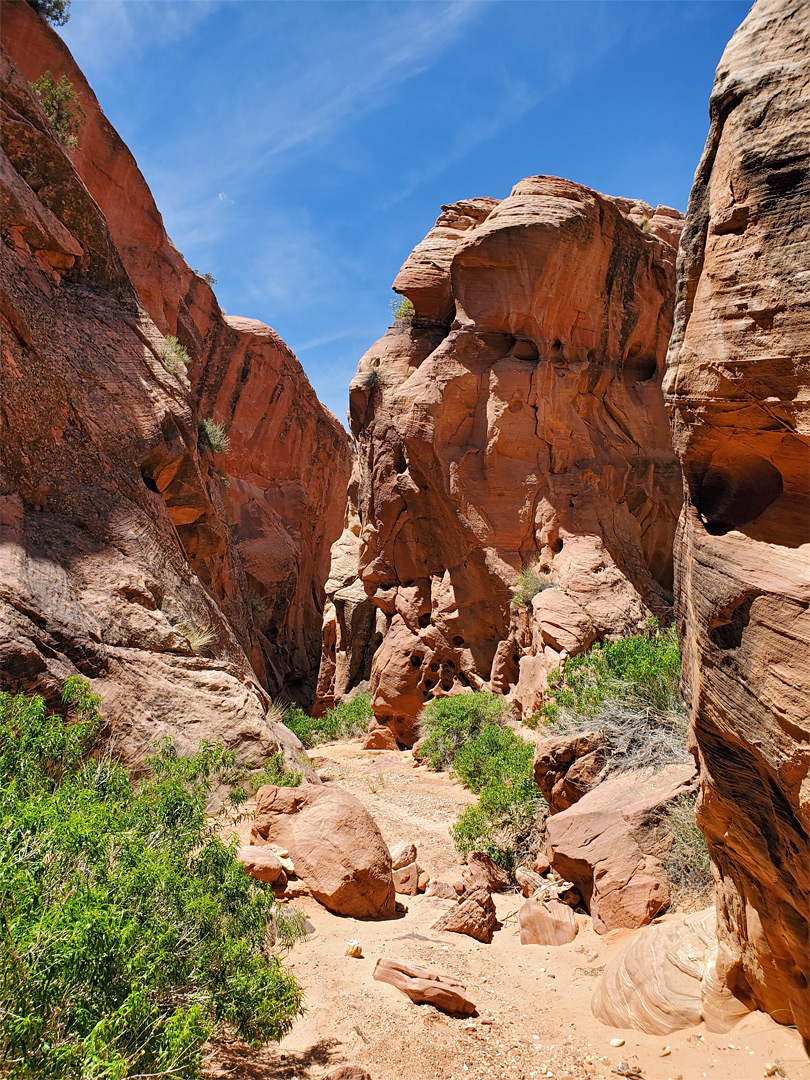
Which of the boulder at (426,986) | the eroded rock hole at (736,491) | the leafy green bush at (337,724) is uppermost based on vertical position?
the eroded rock hole at (736,491)

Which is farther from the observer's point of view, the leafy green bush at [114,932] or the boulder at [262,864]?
the boulder at [262,864]

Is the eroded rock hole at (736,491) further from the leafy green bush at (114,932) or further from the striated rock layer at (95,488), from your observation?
the striated rock layer at (95,488)

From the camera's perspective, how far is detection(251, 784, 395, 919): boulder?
20.5 ft

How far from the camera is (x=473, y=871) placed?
7.50 metres

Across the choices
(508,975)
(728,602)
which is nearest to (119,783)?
(508,975)

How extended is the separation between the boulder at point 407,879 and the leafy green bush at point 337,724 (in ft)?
40.3

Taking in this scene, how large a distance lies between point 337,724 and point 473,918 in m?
14.5

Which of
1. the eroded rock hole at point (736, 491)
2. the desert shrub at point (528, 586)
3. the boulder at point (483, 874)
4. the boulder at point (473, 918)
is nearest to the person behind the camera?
the eroded rock hole at point (736, 491)

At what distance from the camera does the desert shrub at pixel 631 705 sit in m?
8.05

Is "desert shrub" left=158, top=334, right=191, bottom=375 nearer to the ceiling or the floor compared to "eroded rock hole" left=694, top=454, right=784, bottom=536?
nearer to the ceiling

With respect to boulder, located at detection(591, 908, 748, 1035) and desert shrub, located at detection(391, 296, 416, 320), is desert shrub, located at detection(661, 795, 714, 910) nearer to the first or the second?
boulder, located at detection(591, 908, 748, 1035)

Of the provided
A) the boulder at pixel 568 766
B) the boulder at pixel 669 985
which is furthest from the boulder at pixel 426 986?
the boulder at pixel 568 766

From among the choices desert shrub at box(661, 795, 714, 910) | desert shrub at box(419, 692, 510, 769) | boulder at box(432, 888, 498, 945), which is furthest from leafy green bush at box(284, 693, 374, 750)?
desert shrub at box(661, 795, 714, 910)

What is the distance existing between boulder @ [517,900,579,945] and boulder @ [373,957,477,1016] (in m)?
1.55
